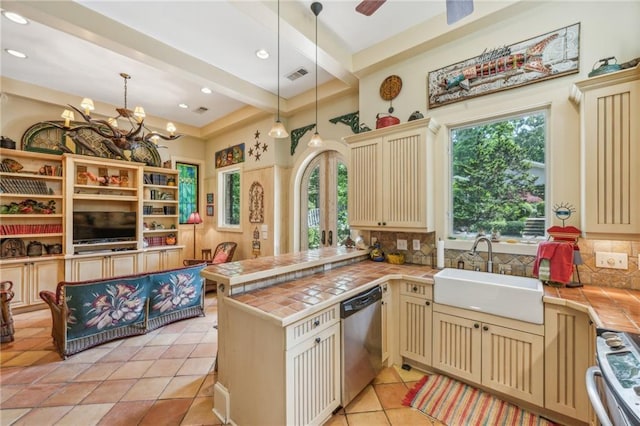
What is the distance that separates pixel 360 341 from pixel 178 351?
205cm

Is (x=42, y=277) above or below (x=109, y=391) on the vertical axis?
above

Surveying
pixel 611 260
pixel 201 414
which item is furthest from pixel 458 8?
pixel 201 414

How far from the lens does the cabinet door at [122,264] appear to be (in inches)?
182

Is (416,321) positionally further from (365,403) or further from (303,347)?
(303,347)

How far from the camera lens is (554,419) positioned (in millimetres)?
1832

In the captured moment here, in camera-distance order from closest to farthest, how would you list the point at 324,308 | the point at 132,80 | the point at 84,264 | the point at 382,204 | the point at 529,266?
the point at 324,308, the point at 529,266, the point at 382,204, the point at 132,80, the point at 84,264

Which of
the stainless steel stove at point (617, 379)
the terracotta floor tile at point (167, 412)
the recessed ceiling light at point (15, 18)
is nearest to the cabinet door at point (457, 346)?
the stainless steel stove at point (617, 379)

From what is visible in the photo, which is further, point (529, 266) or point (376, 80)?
point (376, 80)

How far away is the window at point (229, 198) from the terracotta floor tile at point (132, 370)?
326cm

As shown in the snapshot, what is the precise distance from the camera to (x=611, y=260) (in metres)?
2.04

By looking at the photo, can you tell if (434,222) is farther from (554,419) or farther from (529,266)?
(554,419)

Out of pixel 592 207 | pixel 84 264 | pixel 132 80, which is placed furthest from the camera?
pixel 84 264

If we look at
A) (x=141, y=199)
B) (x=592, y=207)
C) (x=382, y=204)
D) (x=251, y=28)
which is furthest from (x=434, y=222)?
(x=141, y=199)

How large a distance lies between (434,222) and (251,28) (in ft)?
9.31
